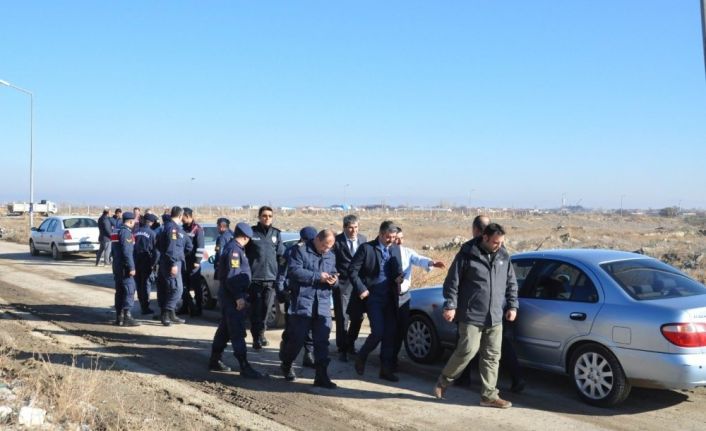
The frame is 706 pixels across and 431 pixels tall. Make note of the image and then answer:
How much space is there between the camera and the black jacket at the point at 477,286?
6.43 metres

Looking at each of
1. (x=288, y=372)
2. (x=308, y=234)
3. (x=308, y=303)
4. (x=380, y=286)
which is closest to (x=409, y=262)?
(x=380, y=286)

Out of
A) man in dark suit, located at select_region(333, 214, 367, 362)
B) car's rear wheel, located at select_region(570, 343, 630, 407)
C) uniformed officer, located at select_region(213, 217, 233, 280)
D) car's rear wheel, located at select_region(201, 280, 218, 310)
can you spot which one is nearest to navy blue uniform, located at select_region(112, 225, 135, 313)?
uniformed officer, located at select_region(213, 217, 233, 280)

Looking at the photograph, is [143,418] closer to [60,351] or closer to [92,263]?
[60,351]

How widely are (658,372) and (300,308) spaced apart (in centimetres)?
351

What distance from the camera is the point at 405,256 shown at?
7.96 m

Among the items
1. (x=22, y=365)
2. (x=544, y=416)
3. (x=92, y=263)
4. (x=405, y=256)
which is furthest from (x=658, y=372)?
(x=92, y=263)

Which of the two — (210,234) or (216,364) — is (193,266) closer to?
(210,234)

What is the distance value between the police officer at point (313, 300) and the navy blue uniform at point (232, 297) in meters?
0.65

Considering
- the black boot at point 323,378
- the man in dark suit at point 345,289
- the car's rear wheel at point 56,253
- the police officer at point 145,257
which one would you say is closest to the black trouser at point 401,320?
the man in dark suit at point 345,289

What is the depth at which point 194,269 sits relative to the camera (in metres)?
11.4

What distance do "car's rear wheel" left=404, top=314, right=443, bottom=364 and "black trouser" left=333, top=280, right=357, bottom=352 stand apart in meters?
0.78

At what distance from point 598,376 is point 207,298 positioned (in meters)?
7.48

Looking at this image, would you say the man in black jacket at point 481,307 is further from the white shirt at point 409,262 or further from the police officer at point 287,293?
the police officer at point 287,293

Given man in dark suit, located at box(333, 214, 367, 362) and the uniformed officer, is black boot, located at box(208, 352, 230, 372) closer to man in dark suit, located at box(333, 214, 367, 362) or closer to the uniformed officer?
man in dark suit, located at box(333, 214, 367, 362)
